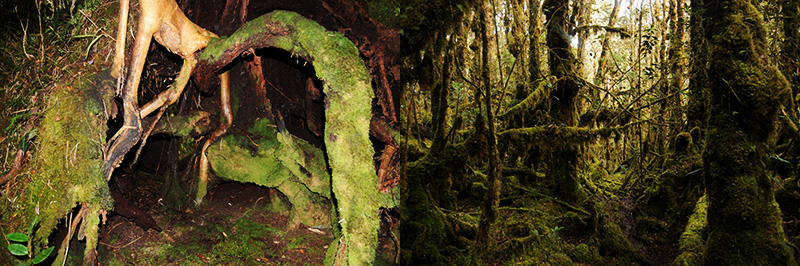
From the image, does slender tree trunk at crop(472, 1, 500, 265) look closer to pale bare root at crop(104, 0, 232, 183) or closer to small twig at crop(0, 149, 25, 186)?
pale bare root at crop(104, 0, 232, 183)

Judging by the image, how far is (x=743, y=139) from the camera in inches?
153

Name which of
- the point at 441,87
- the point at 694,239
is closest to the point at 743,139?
the point at 694,239

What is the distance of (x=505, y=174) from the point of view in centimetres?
769

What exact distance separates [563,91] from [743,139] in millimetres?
3079

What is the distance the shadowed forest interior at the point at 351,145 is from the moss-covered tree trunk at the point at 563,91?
43 mm

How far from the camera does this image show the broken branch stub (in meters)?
3.43

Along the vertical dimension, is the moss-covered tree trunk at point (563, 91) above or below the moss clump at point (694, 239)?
above

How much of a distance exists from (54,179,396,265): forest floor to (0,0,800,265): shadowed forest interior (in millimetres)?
28

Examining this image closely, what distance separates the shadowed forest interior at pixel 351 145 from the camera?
3316 mm

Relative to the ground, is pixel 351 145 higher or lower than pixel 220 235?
higher

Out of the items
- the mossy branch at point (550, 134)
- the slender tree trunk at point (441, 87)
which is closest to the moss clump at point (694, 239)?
the mossy branch at point (550, 134)

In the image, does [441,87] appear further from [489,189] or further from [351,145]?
[351,145]

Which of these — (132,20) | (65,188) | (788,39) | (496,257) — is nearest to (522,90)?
(496,257)

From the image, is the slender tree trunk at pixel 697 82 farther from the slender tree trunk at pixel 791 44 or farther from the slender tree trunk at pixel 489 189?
the slender tree trunk at pixel 489 189
